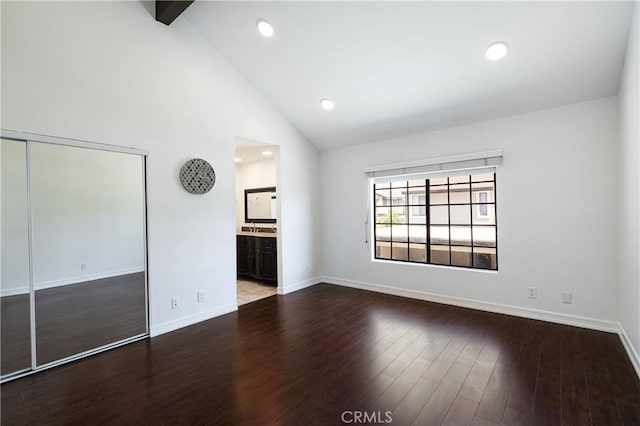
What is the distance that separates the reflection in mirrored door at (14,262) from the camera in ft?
7.81

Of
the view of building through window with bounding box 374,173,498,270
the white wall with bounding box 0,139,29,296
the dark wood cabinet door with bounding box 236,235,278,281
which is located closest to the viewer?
the white wall with bounding box 0,139,29,296

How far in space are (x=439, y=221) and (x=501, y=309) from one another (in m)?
1.36

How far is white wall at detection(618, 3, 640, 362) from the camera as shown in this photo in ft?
7.29

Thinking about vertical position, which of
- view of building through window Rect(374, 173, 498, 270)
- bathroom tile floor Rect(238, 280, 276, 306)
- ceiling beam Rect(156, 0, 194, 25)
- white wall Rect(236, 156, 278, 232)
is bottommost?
bathroom tile floor Rect(238, 280, 276, 306)

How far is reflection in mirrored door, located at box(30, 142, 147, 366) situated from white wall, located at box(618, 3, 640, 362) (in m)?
4.39

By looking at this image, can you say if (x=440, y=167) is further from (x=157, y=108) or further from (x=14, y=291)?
(x=14, y=291)

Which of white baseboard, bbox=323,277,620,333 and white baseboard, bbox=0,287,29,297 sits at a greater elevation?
white baseboard, bbox=0,287,29,297

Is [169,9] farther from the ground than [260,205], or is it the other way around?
[169,9]

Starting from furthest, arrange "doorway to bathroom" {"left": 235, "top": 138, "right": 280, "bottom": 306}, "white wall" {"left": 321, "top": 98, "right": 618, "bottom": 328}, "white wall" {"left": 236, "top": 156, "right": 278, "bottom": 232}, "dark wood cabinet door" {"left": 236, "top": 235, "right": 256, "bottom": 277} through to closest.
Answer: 1. "white wall" {"left": 236, "top": 156, "right": 278, "bottom": 232}
2. "dark wood cabinet door" {"left": 236, "top": 235, "right": 256, "bottom": 277}
3. "doorway to bathroom" {"left": 235, "top": 138, "right": 280, "bottom": 306}
4. "white wall" {"left": 321, "top": 98, "right": 618, "bottom": 328}

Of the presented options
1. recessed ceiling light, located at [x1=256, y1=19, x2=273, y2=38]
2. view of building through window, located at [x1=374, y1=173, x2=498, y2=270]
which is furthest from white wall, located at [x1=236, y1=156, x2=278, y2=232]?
recessed ceiling light, located at [x1=256, y1=19, x2=273, y2=38]

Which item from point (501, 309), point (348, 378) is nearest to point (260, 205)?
point (348, 378)

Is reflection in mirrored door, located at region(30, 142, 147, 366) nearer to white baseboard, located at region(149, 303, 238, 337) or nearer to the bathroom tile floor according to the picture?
white baseboard, located at region(149, 303, 238, 337)

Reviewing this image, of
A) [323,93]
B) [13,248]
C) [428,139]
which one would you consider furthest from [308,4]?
[13,248]

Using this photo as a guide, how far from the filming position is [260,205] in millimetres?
6203
